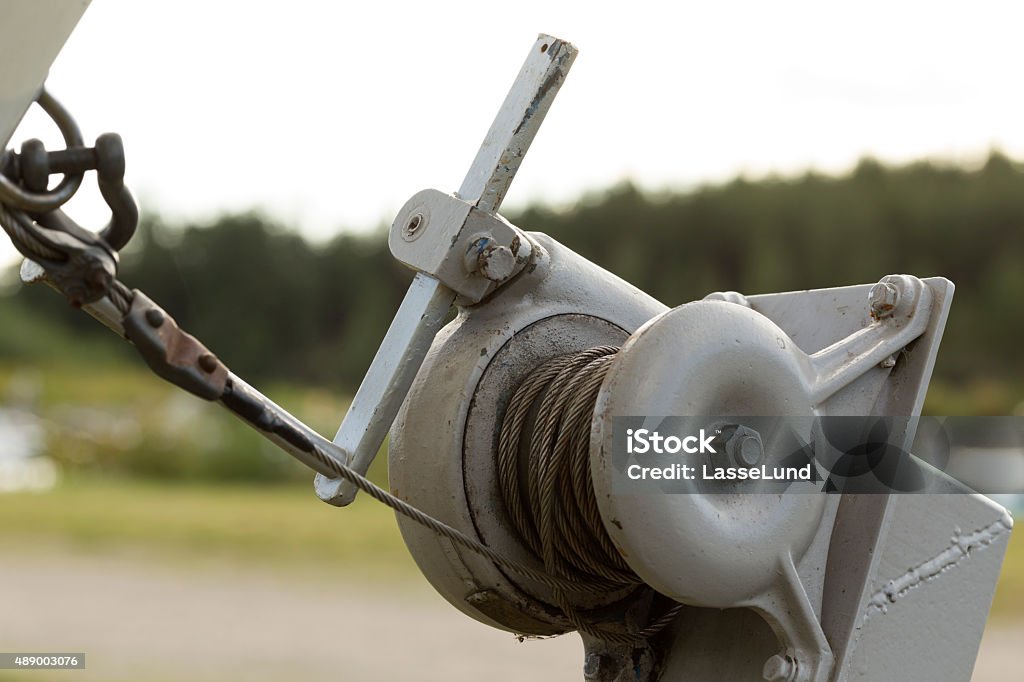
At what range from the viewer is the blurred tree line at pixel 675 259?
17.4 metres

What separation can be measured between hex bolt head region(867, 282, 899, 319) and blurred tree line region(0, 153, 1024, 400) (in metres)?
14.6

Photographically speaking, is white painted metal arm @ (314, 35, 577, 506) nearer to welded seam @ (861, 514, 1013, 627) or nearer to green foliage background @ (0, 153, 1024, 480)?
welded seam @ (861, 514, 1013, 627)

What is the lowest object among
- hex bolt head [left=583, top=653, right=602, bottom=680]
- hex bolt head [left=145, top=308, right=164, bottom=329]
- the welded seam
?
hex bolt head [left=583, top=653, right=602, bottom=680]

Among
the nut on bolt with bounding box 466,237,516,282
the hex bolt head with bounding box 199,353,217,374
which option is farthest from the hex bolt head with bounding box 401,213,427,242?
the hex bolt head with bounding box 199,353,217,374

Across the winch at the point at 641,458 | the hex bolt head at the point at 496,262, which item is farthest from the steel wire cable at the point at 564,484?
the hex bolt head at the point at 496,262

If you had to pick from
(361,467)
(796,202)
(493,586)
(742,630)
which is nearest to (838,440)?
(742,630)

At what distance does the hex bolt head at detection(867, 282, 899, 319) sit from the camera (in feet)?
7.11

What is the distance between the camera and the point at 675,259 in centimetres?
1858

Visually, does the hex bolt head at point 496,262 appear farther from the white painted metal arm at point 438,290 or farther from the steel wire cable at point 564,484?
the steel wire cable at point 564,484

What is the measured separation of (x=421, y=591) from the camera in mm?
10055

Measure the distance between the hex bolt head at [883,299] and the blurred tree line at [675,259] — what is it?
14586 mm

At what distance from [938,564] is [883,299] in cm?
52

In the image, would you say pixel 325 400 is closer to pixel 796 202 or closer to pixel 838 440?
pixel 796 202

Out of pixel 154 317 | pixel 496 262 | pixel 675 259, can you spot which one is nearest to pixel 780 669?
pixel 496 262
